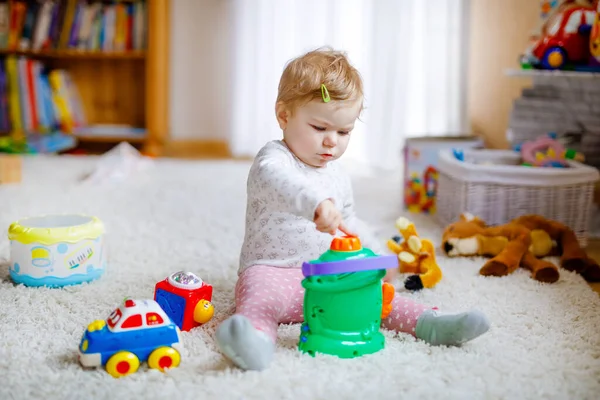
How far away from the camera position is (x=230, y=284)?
140 centimetres

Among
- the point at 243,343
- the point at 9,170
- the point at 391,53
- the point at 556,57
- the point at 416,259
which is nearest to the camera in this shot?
the point at 243,343

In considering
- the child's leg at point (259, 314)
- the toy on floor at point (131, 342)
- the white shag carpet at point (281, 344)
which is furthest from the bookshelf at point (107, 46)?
the toy on floor at point (131, 342)

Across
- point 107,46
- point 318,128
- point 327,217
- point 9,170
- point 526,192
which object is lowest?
point 9,170

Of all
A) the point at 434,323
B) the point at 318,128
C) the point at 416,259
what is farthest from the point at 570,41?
the point at 434,323

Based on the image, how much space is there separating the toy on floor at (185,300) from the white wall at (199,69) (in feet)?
8.09

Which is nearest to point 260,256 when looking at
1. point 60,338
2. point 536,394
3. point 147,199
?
point 60,338

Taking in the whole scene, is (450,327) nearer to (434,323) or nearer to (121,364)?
(434,323)

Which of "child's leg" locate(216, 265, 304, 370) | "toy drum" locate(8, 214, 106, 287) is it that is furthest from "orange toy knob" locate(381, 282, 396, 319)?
"toy drum" locate(8, 214, 106, 287)

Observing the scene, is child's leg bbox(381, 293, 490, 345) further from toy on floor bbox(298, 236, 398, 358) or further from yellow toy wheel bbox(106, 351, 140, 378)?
yellow toy wheel bbox(106, 351, 140, 378)

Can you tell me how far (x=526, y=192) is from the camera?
179 cm

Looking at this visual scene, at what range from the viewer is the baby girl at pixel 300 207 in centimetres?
103

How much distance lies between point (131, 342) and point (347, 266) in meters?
0.32

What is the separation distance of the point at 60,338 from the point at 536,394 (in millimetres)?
698

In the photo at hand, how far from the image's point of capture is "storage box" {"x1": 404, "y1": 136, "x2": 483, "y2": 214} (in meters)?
2.18
